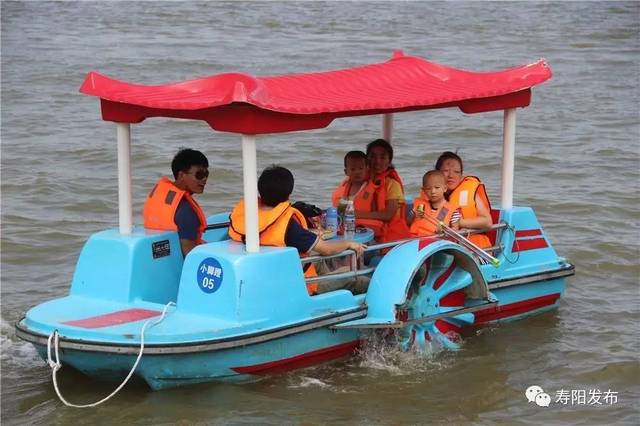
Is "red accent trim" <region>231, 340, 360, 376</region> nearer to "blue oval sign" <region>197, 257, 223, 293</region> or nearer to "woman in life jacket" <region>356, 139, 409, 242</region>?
"blue oval sign" <region>197, 257, 223, 293</region>

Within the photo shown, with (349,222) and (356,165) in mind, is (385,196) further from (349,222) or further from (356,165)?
(349,222)

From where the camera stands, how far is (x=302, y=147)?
13.8 m

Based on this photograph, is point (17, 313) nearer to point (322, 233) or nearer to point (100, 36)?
point (322, 233)

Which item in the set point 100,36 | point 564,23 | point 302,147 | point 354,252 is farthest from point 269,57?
point 354,252

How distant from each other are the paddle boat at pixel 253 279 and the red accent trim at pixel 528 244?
1.6 inches

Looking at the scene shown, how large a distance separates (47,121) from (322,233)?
→ 874cm

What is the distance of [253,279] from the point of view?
6438 millimetres

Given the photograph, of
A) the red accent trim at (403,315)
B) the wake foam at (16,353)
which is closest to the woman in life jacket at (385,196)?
the red accent trim at (403,315)

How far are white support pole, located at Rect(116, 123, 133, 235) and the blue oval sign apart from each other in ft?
2.30

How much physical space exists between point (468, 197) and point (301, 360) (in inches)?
67.5

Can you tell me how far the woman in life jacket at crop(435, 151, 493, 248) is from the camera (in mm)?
7770

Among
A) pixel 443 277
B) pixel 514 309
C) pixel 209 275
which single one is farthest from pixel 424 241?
pixel 209 275

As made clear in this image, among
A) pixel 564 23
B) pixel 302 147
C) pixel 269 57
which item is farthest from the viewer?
pixel 564 23

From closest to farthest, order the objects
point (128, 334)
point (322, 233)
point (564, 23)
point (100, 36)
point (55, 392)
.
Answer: point (128, 334) → point (55, 392) → point (322, 233) → point (100, 36) → point (564, 23)
